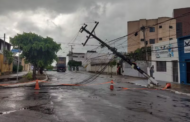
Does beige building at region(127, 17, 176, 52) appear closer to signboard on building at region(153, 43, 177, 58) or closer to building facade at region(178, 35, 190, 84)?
signboard on building at region(153, 43, 177, 58)

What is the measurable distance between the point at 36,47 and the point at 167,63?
1618 centimetres

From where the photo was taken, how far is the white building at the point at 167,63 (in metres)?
21.0

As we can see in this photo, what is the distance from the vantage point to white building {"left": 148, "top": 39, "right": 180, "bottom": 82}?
21047 mm

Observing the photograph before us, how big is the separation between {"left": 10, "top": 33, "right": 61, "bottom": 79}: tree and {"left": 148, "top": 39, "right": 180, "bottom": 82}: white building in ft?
39.3

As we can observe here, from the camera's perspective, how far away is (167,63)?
22375 mm

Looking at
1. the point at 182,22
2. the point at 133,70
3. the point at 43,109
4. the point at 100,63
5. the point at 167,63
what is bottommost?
the point at 43,109

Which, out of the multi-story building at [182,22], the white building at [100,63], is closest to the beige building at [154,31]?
the multi-story building at [182,22]

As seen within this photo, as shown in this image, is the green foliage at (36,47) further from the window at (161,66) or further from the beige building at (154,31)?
the beige building at (154,31)

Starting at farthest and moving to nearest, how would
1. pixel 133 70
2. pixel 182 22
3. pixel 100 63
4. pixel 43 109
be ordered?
pixel 100 63
pixel 182 22
pixel 133 70
pixel 43 109

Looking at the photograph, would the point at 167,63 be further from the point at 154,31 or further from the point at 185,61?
the point at 154,31

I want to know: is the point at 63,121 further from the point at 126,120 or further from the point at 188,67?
the point at 188,67

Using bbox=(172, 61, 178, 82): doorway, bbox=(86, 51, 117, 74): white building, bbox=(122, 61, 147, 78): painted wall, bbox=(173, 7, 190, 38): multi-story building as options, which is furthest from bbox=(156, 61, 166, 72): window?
bbox=(173, 7, 190, 38): multi-story building

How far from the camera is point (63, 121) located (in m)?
5.41

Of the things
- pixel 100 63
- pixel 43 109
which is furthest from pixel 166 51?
pixel 100 63
